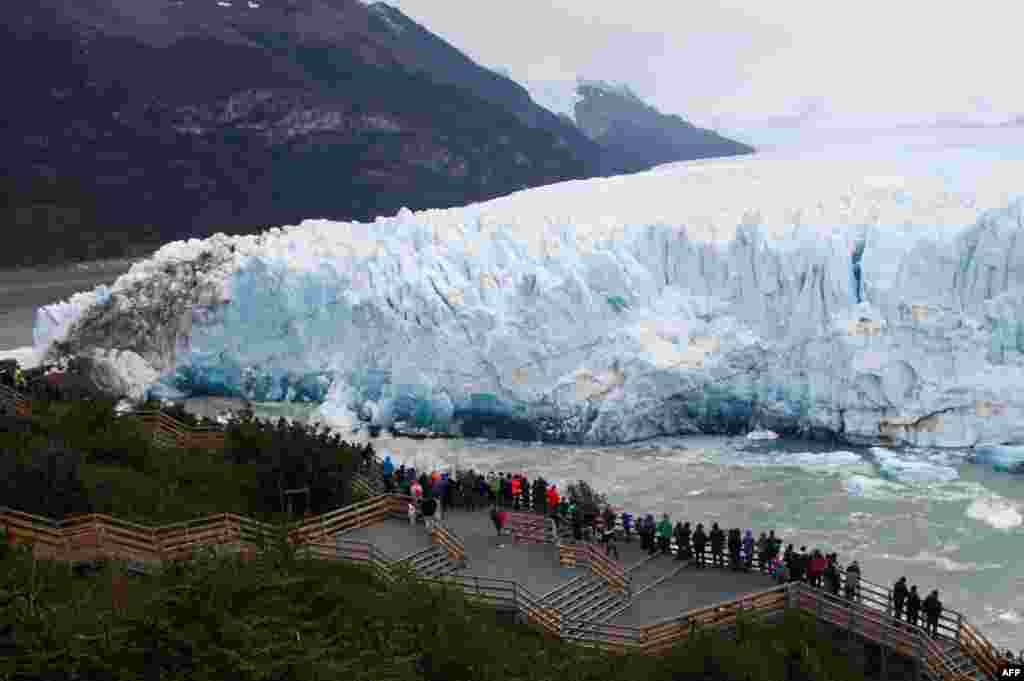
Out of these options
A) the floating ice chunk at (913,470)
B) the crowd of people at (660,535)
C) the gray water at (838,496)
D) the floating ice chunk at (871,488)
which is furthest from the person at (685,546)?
the floating ice chunk at (913,470)

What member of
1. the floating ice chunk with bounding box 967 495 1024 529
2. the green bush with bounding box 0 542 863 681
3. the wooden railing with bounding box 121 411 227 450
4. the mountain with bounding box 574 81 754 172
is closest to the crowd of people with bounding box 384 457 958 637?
the green bush with bounding box 0 542 863 681

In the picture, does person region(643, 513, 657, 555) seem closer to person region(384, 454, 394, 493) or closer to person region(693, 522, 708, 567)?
person region(693, 522, 708, 567)

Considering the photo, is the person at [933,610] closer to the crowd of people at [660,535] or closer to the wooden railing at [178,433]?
the crowd of people at [660,535]

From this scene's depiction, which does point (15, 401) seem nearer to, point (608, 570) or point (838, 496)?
point (608, 570)

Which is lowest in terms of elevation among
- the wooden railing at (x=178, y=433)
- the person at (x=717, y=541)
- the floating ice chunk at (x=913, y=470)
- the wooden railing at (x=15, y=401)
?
the floating ice chunk at (x=913, y=470)

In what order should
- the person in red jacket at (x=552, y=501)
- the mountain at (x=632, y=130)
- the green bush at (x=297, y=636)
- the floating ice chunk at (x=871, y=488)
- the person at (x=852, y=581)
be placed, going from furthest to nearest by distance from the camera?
the mountain at (x=632, y=130) → the floating ice chunk at (x=871, y=488) → the person in red jacket at (x=552, y=501) → the person at (x=852, y=581) → the green bush at (x=297, y=636)

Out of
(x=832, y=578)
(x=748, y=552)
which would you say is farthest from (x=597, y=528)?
(x=832, y=578)

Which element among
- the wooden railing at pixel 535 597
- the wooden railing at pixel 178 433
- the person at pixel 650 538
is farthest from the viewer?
the wooden railing at pixel 178 433

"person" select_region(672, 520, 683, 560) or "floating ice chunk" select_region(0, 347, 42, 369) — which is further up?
"floating ice chunk" select_region(0, 347, 42, 369)
